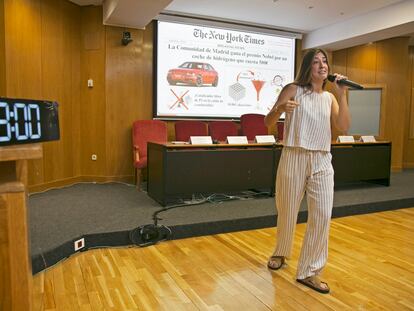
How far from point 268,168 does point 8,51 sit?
10.5ft

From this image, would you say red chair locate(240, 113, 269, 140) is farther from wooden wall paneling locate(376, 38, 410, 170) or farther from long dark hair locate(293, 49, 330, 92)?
long dark hair locate(293, 49, 330, 92)

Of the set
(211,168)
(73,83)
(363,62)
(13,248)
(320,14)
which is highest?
(320,14)

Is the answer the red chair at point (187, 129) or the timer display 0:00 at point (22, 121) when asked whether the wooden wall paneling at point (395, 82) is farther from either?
the timer display 0:00 at point (22, 121)

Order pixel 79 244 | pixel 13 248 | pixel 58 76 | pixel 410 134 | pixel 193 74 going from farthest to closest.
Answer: pixel 410 134 → pixel 193 74 → pixel 58 76 → pixel 79 244 → pixel 13 248

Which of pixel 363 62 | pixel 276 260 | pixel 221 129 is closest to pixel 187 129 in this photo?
pixel 221 129

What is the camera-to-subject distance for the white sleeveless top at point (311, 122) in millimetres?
2133

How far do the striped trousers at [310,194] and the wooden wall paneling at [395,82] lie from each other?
18.7ft

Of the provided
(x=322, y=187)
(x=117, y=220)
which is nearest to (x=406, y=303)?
(x=322, y=187)

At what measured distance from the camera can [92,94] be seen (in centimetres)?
526

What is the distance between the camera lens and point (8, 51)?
13.0ft

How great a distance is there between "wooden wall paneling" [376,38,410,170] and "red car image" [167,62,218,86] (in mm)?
3463

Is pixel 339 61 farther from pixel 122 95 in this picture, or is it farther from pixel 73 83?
pixel 73 83

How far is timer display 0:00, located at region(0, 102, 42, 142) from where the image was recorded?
2.89 feet

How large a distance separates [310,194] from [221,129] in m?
3.61
